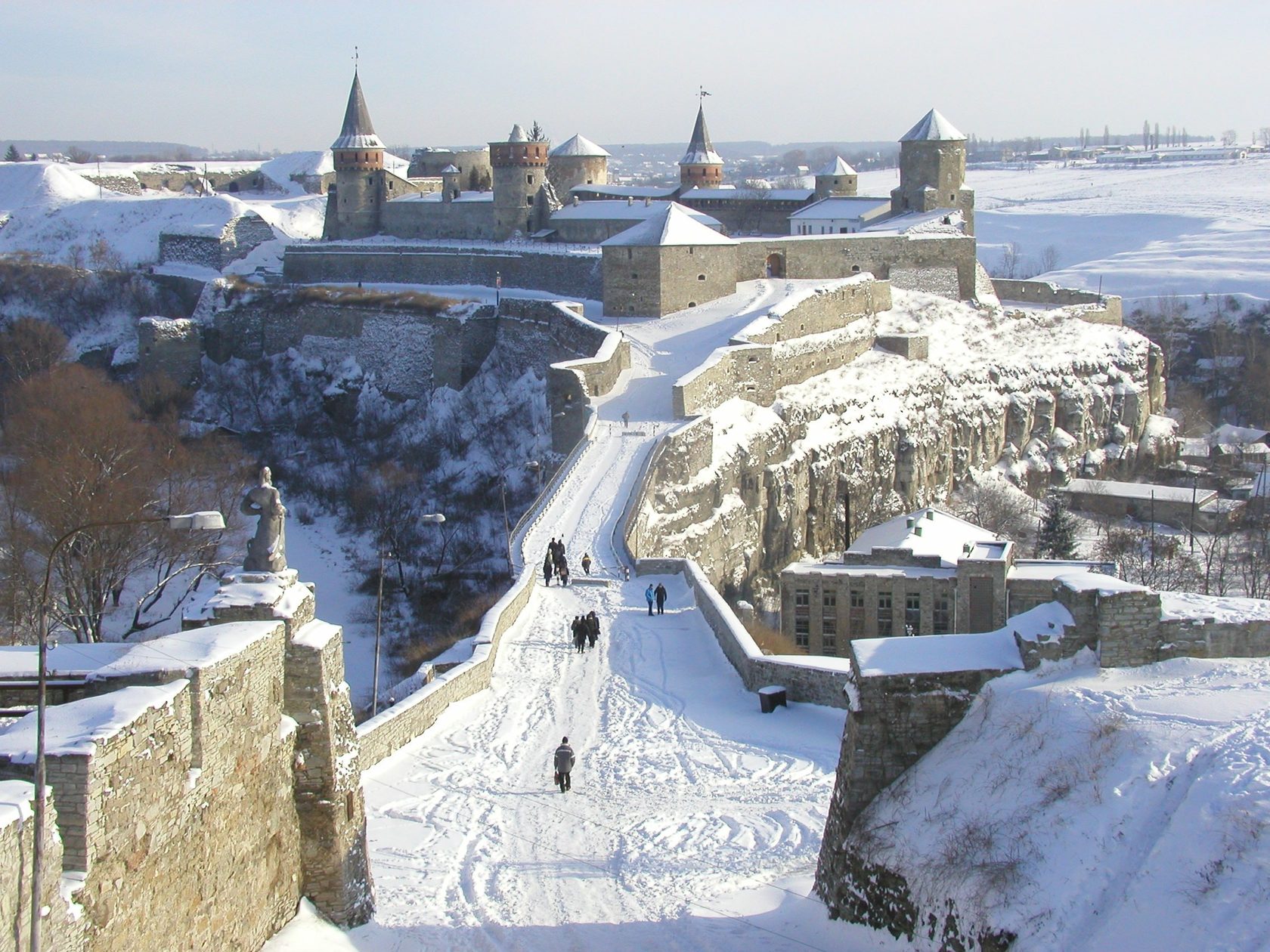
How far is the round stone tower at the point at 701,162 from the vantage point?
205ft

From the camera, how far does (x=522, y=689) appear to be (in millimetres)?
15695

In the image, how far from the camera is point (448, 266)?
163 ft

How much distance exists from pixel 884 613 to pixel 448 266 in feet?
90.7

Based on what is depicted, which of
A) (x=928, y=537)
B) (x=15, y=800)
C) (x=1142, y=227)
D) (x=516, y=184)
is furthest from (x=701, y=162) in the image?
(x=15, y=800)

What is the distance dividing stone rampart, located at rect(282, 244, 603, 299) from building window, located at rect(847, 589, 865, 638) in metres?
19.4

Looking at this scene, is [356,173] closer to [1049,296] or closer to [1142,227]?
[1049,296]

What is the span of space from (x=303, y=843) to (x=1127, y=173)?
156498 mm

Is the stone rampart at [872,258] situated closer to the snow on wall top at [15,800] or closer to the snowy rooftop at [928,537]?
the snowy rooftop at [928,537]

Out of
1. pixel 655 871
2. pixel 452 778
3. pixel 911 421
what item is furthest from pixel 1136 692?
pixel 911 421

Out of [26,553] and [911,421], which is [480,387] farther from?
[26,553]

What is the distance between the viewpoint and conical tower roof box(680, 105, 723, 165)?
62.6 m

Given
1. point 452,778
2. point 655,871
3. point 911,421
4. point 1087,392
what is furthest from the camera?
point 1087,392

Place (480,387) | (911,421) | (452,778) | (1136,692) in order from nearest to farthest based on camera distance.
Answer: (1136,692), (452,778), (911,421), (480,387)

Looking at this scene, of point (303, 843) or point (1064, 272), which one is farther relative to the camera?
point (1064, 272)
